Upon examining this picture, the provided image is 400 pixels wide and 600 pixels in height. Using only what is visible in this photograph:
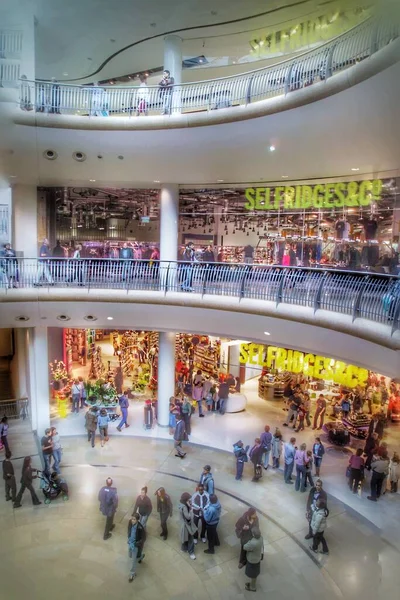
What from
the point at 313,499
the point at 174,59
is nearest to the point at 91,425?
the point at 313,499

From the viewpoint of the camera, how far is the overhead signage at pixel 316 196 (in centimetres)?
738

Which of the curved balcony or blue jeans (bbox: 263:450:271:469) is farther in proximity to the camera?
blue jeans (bbox: 263:450:271:469)

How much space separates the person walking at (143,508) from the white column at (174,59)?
493cm

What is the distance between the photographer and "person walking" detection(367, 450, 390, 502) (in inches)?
284

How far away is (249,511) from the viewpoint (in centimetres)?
600

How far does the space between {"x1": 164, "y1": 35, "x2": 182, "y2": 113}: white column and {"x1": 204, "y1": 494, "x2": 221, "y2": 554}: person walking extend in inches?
211

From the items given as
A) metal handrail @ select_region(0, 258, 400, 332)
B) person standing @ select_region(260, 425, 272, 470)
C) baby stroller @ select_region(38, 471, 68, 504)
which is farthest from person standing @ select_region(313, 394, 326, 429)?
baby stroller @ select_region(38, 471, 68, 504)

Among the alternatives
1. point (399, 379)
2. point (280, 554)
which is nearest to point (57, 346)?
point (280, 554)

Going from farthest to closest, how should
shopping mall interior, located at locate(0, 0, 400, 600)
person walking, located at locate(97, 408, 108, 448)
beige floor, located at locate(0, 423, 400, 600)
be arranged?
1. person walking, located at locate(97, 408, 108, 448)
2. shopping mall interior, located at locate(0, 0, 400, 600)
3. beige floor, located at locate(0, 423, 400, 600)

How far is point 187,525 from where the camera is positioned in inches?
229

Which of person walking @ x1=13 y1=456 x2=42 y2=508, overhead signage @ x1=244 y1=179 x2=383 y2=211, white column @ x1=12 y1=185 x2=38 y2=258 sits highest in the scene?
overhead signage @ x1=244 y1=179 x2=383 y2=211

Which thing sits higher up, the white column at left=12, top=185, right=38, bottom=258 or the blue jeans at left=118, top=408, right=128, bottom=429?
the white column at left=12, top=185, right=38, bottom=258

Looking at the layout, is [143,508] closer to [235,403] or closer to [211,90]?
[211,90]

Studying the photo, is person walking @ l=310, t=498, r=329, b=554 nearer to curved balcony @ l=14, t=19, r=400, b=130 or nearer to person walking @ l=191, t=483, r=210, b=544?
person walking @ l=191, t=483, r=210, b=544
